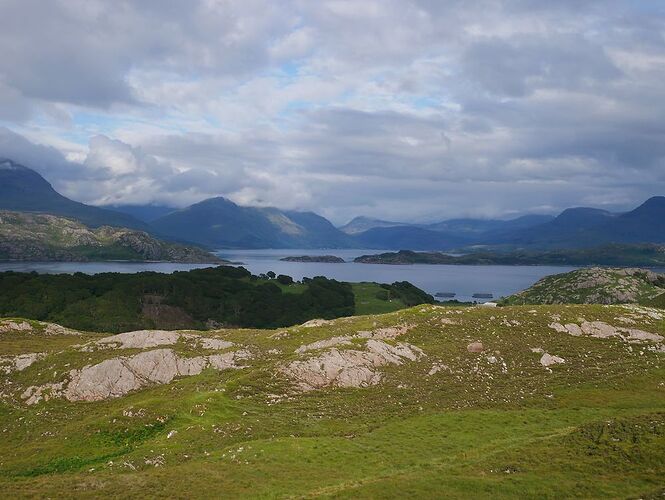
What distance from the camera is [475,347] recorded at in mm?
60500

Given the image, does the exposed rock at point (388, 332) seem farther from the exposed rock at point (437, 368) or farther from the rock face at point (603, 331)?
the rock face at point (603, 331)

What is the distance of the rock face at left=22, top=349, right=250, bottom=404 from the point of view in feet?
160

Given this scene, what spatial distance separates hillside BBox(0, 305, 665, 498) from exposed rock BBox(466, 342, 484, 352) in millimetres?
197

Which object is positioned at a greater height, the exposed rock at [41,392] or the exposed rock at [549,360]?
the exposed rock at [549,360]

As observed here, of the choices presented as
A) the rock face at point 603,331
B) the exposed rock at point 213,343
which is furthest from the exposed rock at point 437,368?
the exposed rock at point 213,343

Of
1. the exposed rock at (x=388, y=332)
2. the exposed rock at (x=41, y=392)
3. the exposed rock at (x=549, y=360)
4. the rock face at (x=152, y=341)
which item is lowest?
the exposed rock at (x=41, y=392)

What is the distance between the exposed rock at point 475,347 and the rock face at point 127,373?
28161 millimetres

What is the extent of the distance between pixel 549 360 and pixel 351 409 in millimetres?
27644

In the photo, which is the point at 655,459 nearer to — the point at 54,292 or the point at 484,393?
the point at 484,393

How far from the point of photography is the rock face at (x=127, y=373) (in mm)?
48906

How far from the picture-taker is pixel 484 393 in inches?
1975

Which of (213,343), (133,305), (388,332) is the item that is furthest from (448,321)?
(133,305)

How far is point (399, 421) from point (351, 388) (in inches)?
318

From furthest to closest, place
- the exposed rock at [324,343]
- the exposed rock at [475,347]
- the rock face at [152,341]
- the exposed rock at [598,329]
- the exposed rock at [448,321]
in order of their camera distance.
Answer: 1. the exposed rock at [448,321]
2. the exposed rock at [598,329]
3. the exposed rock at [475,347]
4. the rock face at [152,341]
5. the exposed rock at [324,343]
